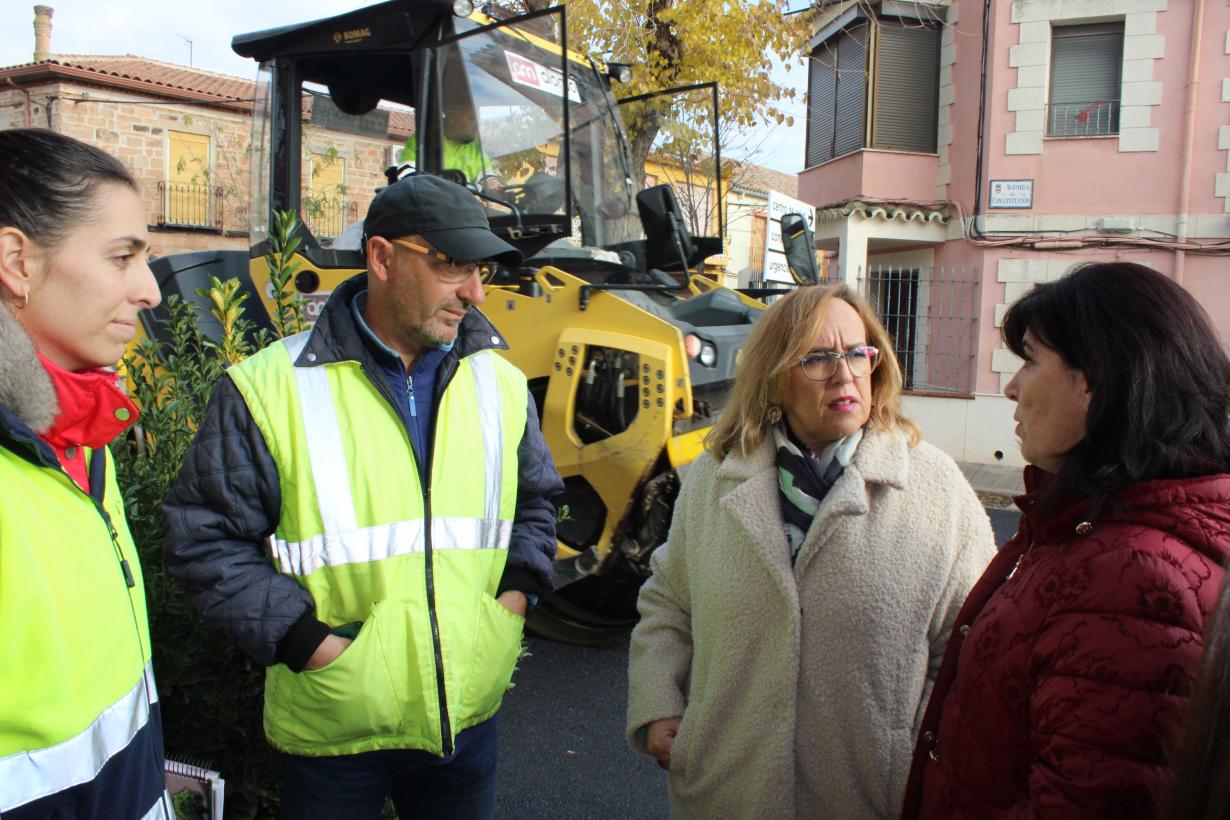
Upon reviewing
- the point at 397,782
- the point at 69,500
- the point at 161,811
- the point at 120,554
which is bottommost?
the point at 397,782

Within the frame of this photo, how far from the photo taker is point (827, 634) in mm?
1891

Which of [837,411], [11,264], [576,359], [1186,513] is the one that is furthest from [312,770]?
[576,359]

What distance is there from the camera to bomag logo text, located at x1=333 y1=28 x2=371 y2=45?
461 centimetres

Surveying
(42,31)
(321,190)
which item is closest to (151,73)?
(42,31)

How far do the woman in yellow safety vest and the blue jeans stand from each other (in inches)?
17.9

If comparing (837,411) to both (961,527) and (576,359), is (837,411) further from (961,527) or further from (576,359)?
(576,359)

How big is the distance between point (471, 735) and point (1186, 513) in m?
1.47

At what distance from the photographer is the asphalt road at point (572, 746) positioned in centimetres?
364

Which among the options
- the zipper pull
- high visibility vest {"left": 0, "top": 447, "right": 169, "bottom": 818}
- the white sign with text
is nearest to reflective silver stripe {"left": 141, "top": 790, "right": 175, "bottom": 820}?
high visibility vest {"left": 0, "top": 447, "right": 169, "bottom": 818}

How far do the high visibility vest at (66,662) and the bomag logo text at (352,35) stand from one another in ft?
12.3

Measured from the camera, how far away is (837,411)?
81.8 inches

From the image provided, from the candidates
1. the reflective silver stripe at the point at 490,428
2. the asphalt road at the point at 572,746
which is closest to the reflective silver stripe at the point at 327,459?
the reflective silver stripe at the point at 490,428

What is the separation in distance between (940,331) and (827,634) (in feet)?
38.5

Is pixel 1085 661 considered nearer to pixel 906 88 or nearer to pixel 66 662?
pixel 66 662
